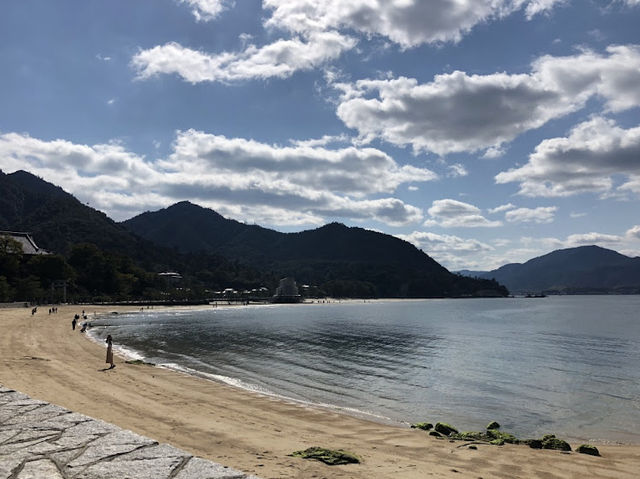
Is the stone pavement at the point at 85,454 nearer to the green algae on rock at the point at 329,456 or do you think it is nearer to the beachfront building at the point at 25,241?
the green algae on rock at the point at 329,456

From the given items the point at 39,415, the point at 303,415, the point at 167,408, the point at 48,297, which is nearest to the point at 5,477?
the point at 39,415

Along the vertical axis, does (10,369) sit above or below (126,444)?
below

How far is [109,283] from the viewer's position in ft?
457

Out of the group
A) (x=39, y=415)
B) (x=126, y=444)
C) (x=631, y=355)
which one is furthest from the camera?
(x=631, y=355)

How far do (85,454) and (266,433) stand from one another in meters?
9.73

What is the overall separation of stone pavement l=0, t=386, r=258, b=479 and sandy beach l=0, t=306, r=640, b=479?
13.2 feet

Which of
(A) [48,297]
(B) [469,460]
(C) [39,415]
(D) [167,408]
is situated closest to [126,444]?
(C) [39,415]

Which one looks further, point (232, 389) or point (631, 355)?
point (631, 355)

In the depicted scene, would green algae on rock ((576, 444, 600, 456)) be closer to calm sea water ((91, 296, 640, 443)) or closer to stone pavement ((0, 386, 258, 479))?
calm sea water ((91, 296, 640, 443))

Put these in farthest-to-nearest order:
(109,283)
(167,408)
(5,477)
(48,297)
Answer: (109,283) → (48,297) → (167,408) → (5,477)

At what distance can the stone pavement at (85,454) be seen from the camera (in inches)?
208

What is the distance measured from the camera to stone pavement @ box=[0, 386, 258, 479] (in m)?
5.29

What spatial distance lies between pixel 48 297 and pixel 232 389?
99.4 m

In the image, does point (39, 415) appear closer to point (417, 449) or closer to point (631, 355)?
point (417, 449)
